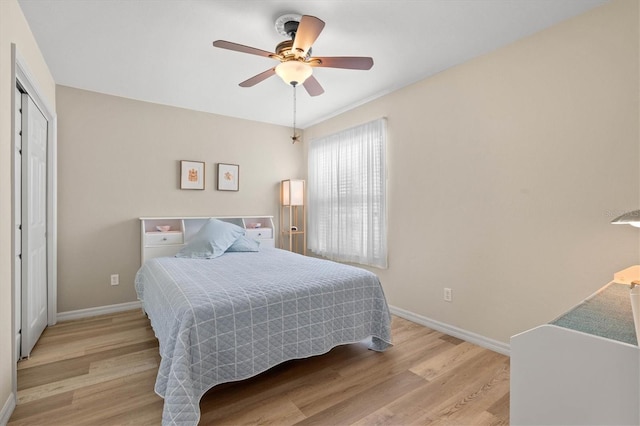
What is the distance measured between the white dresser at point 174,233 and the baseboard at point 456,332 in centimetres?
196

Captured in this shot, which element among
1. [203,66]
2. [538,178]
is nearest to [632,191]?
[538,178]

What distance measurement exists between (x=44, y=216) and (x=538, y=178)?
166 inches

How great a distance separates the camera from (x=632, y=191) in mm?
1848

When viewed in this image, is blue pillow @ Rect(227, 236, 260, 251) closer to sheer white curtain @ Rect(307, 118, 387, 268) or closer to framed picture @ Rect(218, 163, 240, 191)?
framed picture @ Rect(218, 163, 240, 191)

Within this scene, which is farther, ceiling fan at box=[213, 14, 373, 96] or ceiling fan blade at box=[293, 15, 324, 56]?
ceiling fan at box=[213, 14, 373, 96]

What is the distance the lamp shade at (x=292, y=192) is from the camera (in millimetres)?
4418

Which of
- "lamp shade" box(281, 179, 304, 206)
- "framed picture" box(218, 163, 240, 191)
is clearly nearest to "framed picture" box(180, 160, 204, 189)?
"framed picture" box(218, 163, 240, 191)

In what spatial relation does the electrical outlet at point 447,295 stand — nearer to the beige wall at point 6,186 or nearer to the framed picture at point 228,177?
the framed picture at point 228,177

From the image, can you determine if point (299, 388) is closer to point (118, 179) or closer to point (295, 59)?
point (295, 59)

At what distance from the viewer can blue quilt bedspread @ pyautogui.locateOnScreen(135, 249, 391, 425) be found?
1668mm

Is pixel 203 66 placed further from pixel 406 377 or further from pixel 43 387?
pixel 406 377

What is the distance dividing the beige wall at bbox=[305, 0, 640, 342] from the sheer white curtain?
0.77ft

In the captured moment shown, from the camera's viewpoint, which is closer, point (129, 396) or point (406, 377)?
Answer: point (129, 396)

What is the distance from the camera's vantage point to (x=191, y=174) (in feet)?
12.8
